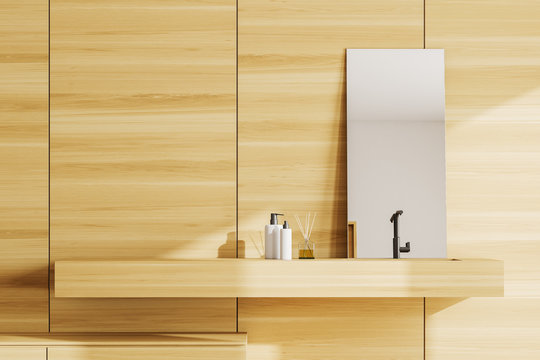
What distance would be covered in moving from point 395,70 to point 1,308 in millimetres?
1760

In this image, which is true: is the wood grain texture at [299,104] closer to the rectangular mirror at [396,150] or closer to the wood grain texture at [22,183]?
the rectangular mirror at [396,150]

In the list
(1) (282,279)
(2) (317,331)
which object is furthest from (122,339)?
(2) (317,331)

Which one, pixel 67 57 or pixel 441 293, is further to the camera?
pixel 67 57

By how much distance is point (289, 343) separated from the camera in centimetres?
211

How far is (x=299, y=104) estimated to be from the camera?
2.13 m

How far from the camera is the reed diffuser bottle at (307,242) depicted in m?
2.08

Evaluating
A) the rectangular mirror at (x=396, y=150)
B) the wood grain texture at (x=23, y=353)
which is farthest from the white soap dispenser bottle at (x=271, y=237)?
the wood grain texture at (x=23, y=353)

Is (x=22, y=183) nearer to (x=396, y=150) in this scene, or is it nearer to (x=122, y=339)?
(x=122, y=339)

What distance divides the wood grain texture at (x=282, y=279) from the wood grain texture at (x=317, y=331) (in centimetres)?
24

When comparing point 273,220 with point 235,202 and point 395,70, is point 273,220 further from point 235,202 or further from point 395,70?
point 395,70

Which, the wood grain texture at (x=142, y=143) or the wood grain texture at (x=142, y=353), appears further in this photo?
the wood grain texture at (x=142, y=143)

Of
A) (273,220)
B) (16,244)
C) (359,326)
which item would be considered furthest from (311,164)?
(16,244)

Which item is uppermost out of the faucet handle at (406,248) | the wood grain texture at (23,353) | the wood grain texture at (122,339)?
the faucet handle at (406,248)

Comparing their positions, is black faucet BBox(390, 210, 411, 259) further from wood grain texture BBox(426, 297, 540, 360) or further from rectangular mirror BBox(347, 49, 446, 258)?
wood grain texture BBox(426, 297, 540, 360)
